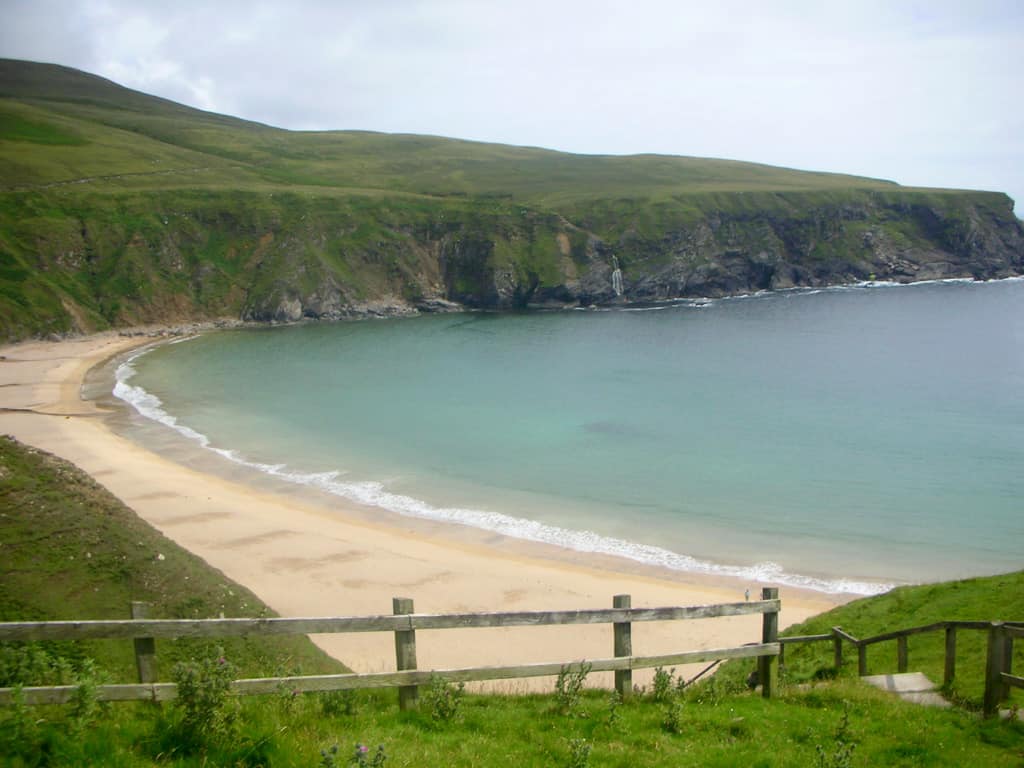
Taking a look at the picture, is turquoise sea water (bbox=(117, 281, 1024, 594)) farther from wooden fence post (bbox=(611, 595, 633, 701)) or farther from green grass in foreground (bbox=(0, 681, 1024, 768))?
wooden fence post (bbox=(611, 595, 633, 701))

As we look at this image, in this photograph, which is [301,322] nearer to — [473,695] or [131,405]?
[131,405]

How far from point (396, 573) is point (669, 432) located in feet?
83.4

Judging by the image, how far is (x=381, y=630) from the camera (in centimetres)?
773

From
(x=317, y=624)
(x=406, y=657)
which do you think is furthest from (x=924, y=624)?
(x=317, y=624)

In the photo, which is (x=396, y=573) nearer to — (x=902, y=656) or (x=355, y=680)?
(x=902, y=656)

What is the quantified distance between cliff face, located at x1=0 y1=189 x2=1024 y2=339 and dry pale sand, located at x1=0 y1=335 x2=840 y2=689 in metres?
61.2

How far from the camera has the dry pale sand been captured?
1911cm

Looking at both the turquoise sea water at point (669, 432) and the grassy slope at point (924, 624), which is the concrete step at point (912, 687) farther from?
the turquoise sea water at point (669, 432)

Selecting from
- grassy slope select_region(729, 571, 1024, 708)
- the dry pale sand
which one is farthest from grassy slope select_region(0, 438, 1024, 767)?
→ the dry pale sand

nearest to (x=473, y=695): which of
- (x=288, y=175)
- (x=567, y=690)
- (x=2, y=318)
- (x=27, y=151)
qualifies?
(x=567, y=690)

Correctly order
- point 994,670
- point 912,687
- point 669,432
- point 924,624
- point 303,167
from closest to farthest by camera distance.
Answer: point 994,670
point 912,687
point 924,624
point 669,432
point 303,167

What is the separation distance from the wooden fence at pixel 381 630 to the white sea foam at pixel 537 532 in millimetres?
16975

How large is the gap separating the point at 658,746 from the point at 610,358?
70.5m

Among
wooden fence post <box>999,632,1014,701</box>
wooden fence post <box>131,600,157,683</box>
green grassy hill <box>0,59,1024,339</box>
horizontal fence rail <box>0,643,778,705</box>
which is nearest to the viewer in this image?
horizontal fence rail <box>0,643,778,705</box>
